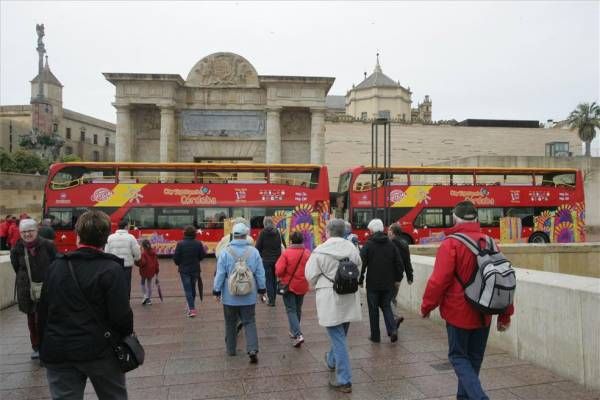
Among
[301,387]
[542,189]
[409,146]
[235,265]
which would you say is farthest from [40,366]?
[409,146]

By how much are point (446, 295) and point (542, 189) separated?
726 inches

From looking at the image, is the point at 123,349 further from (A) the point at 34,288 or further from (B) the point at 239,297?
(A) the point at 34,288

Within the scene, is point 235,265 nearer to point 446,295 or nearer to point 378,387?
point 378,387

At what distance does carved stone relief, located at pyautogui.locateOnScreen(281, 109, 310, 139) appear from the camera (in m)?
27.4

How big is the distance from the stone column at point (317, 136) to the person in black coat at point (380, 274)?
66.5 feet

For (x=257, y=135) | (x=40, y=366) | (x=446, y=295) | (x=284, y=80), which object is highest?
(x=284, y=80)

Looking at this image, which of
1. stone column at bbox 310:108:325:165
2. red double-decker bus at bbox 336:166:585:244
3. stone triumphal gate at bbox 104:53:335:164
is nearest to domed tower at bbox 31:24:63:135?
stone triumphal gate at bbox 104:53:335:164

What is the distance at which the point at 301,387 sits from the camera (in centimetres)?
473

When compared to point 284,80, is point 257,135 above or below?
below

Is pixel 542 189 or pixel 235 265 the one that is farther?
pixel 542 189

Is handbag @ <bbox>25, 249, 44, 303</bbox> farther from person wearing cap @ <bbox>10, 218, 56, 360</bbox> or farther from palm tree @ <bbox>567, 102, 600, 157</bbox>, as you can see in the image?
palm tree @ <bbox>567, 102, 600, 157</bbox>

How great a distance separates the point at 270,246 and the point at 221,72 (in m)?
20.2

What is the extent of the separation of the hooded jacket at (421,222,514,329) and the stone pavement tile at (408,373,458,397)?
1.16 meters

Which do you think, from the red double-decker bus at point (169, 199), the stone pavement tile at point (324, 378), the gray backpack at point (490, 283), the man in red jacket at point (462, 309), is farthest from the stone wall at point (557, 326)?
the red double-decker bus at point (169, 199)
